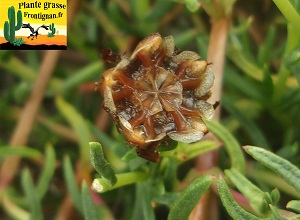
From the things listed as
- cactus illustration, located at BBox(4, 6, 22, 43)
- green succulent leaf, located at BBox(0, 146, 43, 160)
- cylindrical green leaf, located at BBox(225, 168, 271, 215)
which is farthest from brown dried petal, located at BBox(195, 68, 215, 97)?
green succulent leaf, located at BBox(0, 146, 43, 160)

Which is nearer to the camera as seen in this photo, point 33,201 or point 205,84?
point 205,84

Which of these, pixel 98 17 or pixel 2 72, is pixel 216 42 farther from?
pixel 2 72

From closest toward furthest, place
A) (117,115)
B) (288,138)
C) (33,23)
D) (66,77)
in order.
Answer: (117,115) < (33,23) < (288,138) < (66,77)

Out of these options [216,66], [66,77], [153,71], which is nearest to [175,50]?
[153,71]

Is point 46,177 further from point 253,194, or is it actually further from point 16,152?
point 253,194

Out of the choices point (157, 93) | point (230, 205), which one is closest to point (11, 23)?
point (157, 93)

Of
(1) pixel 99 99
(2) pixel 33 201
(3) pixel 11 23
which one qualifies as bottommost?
(2) pixel 33 201
